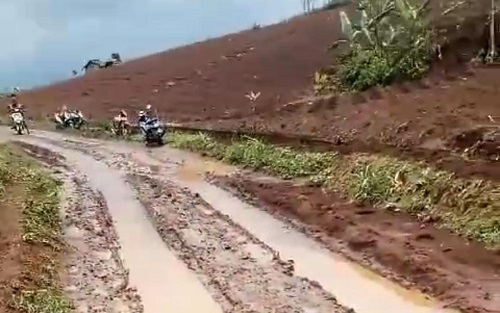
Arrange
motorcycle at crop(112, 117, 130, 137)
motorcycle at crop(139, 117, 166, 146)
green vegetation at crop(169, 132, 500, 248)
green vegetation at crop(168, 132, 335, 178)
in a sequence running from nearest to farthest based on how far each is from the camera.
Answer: green vegetation at crop(169, 132, 500, 248) < green vegetation at crop(168, 132, 335, 178) < motorcycle at crop(139, 117, 166, 146) < motorcycle at crop(112, 117, 130, 137)

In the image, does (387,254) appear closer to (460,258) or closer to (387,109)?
(460,258)

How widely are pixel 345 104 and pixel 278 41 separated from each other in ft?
54.7

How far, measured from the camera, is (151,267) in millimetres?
10742

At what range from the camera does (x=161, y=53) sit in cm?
4481

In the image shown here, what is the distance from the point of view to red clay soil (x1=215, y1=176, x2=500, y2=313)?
29.4 feet

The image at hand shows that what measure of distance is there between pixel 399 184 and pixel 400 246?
2.93 m

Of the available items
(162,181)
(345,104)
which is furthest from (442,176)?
(345,104)

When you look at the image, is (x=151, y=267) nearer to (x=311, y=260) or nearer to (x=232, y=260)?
(x=232, y=260)

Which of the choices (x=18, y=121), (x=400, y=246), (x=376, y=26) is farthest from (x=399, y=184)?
(x=18, y=121)

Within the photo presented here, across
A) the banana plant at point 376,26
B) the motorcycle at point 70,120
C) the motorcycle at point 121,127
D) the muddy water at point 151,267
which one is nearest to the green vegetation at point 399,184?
the muddy water at point 151,267

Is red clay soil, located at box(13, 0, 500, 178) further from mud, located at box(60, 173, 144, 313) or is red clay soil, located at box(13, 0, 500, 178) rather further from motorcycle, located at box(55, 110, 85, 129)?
mud, located at box(60, 173, 144, 313)

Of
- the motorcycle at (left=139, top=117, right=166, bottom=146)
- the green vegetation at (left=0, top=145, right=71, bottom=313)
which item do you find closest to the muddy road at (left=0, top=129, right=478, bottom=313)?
the green vegetation at (left=0, top=145, right=71, bottom=313)

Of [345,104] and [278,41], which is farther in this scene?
[278,41]

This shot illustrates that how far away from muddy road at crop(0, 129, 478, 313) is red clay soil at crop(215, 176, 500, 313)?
27 centimetres
